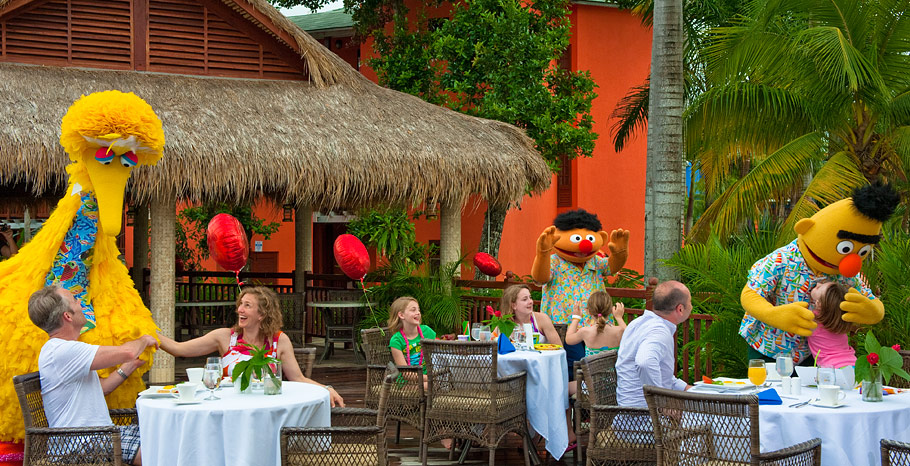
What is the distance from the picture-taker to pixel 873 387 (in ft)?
16.3

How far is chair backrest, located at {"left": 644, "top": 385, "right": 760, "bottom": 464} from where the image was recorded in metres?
4.38

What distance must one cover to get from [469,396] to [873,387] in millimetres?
2588

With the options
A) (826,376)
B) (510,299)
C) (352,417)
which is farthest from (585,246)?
(352,417)

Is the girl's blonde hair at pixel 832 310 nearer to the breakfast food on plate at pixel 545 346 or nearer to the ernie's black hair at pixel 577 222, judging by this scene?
the breakfast food on plate at pixel 545 346

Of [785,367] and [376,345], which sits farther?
[376,345]

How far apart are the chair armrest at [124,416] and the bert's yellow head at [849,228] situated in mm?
4314

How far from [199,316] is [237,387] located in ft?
29.5

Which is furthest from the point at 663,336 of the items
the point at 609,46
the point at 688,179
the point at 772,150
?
the point at 688,179

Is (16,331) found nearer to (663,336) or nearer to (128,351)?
(128,351)

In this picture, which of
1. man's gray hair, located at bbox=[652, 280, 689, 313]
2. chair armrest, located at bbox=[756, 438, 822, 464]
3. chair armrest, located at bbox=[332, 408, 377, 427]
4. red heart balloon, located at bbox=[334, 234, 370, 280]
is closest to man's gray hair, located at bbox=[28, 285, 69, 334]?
chair armrest, located at bbox=[332, 408, 377, 427]

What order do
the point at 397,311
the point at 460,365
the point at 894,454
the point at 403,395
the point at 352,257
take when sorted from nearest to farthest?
the point at 894,454 < the point at 460,365 < the point at 403,395 < the point at 397,311 < the point at 352,257

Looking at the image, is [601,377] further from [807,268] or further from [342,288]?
[342,288]

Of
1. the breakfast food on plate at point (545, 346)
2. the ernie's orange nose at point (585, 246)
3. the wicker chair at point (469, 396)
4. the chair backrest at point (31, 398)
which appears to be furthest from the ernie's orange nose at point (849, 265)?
the chair backrest at point (31, 398)

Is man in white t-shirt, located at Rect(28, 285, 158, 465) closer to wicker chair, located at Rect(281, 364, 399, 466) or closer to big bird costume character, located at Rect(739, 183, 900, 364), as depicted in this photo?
wicker chair, located at Rect(281, 364, 399, 466)
